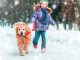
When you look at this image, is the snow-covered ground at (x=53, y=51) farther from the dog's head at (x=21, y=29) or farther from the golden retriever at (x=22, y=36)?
the dog's head at (x=21, y=29)

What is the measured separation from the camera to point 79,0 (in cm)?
4684

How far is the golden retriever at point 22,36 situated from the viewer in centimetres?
1370

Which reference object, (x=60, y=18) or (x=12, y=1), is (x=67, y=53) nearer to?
(x=60, y=18)

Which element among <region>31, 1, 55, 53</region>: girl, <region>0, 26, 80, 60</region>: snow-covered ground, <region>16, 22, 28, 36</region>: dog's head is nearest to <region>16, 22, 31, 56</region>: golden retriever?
<region>16, 22, 28, 36</region>: dog's head

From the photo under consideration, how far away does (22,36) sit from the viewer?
13.8 m

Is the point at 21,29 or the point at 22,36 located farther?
the point at 22,36

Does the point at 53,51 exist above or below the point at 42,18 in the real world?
below

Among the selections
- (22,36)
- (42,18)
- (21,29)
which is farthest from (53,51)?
(21,29)

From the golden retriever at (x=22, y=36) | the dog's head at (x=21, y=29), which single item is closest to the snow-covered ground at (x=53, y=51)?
the golden retriever at (x=22, y=36)

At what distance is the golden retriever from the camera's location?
1370 cm

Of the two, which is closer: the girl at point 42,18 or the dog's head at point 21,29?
the dog's head at point 21,29

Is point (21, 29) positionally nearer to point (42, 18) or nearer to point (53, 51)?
point (42, 18)

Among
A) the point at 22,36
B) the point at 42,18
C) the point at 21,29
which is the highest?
the point at 42,18

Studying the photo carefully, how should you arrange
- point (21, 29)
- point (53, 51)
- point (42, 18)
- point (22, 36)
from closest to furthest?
point (21, 29) < point (22, 36) < point (42, 18) < point (53, 51)
